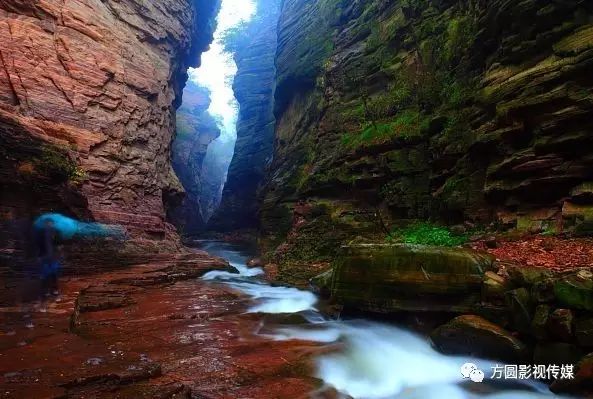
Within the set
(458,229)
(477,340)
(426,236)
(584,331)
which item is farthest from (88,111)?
(584,331)

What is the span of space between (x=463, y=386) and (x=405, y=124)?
418 inches

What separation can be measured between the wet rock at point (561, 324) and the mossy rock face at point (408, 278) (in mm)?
1325

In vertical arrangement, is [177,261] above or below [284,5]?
below

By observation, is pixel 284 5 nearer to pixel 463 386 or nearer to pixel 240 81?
pixel 240 81

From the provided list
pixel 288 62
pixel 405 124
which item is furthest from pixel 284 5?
pixel 405 124

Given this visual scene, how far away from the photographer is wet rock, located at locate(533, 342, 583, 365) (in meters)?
4.77

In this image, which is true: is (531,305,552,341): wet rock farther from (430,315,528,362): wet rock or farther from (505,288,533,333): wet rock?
(430,315,528,362): wet rock

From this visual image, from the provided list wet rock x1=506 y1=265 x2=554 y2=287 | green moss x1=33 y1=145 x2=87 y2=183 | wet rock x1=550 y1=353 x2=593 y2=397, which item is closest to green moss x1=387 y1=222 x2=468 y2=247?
wet rock x1=506 y1=265 x2=554 y2=287

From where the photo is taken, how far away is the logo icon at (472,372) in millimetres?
5472

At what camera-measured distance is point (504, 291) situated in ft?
19.4

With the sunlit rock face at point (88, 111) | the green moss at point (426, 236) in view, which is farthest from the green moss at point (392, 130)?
the sunlit rock face at point (88, 111)

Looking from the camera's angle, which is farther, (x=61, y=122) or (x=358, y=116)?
(x=358, y=116)

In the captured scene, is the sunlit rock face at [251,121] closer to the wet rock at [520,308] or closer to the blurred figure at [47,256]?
the blurred figure at [47,256]

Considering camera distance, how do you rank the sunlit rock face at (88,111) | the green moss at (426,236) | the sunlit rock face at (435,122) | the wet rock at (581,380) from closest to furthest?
1. the wet rock at (581,380)
2. the sunlit rock face at (435,122)
3. the green moss at (426,236)
4. the sunlit rock face at (88,111)
